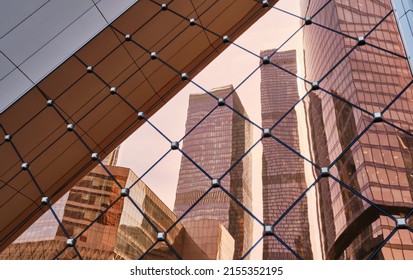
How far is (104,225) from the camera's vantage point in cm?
1457

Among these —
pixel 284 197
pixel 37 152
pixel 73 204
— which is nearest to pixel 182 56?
pixel 37 152

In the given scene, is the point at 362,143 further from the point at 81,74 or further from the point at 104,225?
the point at 81,74

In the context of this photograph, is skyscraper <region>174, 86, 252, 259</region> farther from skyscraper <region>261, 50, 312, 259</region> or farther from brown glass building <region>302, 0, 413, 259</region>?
brown glass building <region>302, 0, 413, 259</region>

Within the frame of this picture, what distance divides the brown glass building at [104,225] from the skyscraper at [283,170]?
20923 millimetres

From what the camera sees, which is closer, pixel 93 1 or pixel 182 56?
pixel 93 1

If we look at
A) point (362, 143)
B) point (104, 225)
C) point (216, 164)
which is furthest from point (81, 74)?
point (216, 164)

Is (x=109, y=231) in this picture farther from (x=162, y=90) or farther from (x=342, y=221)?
(x=162, y=90)

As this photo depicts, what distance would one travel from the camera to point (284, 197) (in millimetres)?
38625

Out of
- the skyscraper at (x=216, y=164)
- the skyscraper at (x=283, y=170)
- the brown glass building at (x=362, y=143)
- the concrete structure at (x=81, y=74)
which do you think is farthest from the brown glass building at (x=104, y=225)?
the skyscraper at (x=283, y=170)

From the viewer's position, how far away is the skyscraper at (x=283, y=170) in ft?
118

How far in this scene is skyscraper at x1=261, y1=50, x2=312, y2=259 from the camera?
36062mm

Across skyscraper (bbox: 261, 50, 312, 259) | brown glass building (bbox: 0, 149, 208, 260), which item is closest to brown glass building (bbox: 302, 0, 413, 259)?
brown glass building (bbox: 0, 149, 208, 260)
